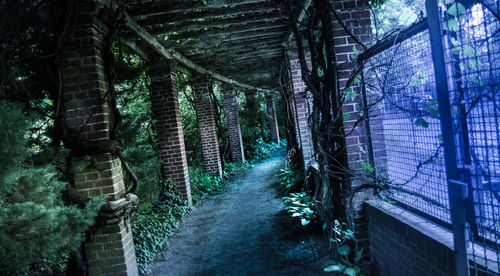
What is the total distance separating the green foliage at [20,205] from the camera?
6.42 ft

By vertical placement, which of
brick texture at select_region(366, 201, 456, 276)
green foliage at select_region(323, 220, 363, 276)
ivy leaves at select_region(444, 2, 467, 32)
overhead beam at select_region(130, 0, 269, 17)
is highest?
overhead beam at select_region(130, 0, 269, 17)

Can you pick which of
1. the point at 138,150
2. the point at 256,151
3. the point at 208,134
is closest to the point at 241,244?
the point at 138,150

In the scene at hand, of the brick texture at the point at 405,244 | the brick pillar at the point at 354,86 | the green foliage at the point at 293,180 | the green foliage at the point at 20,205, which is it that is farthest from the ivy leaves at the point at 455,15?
the green foliage at the point at 293,180

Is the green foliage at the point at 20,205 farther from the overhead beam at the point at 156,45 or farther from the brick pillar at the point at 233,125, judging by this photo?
the brick pillar at the point at 233,125

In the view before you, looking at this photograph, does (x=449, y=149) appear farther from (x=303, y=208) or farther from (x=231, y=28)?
(x=231, y=28)

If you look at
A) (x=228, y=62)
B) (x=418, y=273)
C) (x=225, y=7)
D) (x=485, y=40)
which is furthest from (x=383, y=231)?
(x=228, y=62)

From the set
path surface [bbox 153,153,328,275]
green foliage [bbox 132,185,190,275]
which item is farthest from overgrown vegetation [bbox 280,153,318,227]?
green foliage [bbox 132,185,190,275]

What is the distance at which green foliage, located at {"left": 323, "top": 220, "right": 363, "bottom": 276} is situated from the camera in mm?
2759

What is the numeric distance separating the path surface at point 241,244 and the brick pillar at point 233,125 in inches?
220

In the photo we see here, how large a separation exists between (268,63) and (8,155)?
749 cm

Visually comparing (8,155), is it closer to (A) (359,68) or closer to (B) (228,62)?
(A) (359,68)

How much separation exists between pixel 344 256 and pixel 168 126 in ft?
14.2

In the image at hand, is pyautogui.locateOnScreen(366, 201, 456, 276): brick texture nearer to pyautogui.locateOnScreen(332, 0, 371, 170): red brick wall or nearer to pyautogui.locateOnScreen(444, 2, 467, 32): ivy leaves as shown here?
pyautogui.locateOnScreen(332, 0, 371, 170): red brick wall

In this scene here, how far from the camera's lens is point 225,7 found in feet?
13.7
